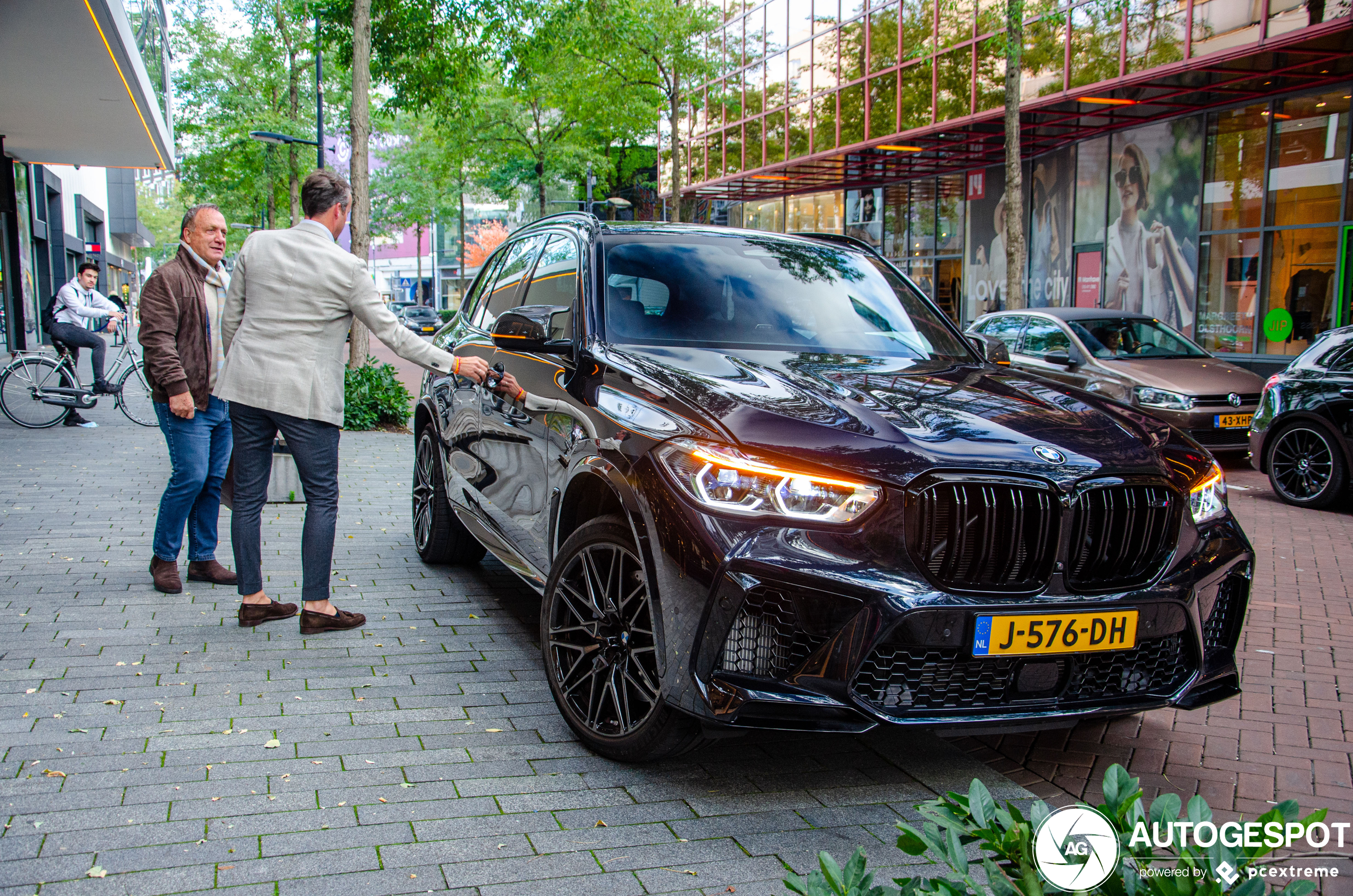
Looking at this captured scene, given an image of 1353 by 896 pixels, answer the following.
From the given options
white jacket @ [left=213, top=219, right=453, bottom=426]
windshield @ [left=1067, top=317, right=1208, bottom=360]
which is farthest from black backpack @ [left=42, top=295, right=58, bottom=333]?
windshield @ [left=1067, top=317, right=1208, bottom=360]

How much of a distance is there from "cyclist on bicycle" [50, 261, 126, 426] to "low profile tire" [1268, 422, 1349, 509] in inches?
490

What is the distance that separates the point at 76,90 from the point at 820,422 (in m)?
16.1

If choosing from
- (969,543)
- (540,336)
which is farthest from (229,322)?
(969,543)

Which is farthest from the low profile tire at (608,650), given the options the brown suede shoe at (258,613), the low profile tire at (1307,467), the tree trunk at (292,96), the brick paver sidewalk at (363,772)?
the tree trunk at (292,96)

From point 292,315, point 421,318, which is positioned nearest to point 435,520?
point 292,315

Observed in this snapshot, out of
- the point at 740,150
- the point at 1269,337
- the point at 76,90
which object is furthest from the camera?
the point at 740,150

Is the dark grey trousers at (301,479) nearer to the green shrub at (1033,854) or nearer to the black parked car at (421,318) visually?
the green shrub at (1033,854)

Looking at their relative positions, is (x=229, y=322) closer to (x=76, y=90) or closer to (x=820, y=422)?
(x=820, y=422)

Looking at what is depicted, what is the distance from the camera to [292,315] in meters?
4.73

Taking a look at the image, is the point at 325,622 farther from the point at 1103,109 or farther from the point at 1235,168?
the point at 1103,109

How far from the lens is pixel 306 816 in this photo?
3.12 meters

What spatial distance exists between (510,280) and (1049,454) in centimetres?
320

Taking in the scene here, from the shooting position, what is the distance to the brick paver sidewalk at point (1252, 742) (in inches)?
140

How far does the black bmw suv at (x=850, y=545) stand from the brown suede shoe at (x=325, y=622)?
1266mm
